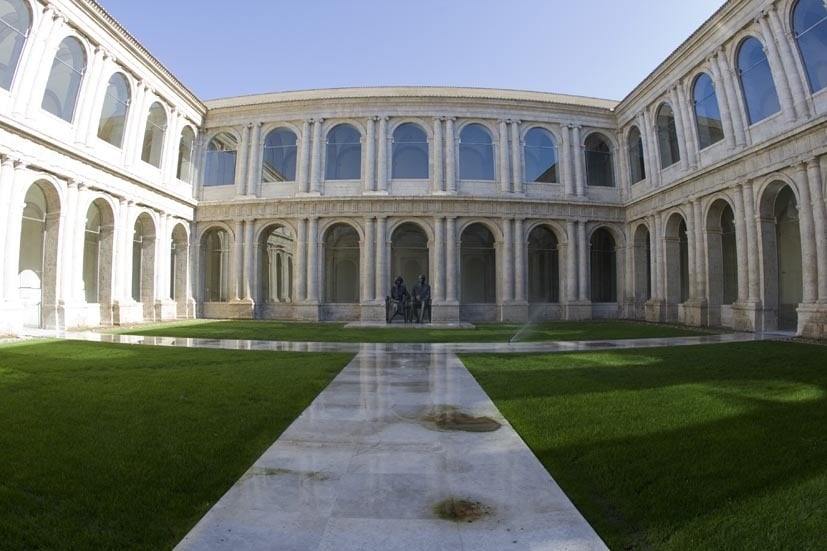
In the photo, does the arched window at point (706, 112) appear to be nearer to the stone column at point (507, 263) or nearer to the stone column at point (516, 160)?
the stone column at point (516, 160)

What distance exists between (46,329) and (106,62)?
1139cm

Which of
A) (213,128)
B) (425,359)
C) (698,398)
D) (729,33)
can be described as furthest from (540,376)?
(213,128)

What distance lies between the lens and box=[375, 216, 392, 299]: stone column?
26.9m

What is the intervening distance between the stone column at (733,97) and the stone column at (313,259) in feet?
64.3

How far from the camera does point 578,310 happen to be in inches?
1094

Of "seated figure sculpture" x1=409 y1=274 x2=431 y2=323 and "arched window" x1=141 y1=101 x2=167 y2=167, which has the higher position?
"arched window" x1=141 y1=101 x2=167 y2=167

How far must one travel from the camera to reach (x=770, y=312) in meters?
18.7

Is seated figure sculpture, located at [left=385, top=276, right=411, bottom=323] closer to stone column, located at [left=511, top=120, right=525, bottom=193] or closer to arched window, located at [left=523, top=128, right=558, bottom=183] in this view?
stone column, located at [left=511, top=120, right=525, bottom=193]

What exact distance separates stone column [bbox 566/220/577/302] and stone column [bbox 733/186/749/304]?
893cm

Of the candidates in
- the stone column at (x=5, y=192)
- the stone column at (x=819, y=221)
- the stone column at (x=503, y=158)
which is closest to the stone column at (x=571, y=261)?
the stone column at (x=503, y=158)

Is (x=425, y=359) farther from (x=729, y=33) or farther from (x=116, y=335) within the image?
(x=729, y=33)

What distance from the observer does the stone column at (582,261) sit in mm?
27984

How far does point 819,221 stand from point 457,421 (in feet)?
55.4

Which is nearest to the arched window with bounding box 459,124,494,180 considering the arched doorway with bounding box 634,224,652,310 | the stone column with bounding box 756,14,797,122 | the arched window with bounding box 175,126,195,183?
the arched doorway with bounding box 634,224,652,310
